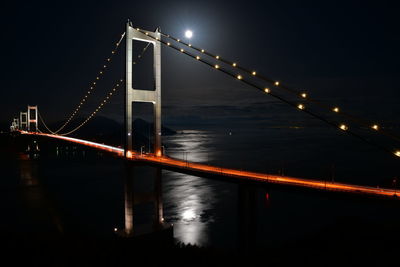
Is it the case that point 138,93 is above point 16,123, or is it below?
above

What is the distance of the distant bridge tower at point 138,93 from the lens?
91.6ft

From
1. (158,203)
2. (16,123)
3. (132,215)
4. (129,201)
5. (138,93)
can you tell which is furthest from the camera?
(16,123)

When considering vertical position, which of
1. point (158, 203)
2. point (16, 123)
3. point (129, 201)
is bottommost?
point (158, 203)

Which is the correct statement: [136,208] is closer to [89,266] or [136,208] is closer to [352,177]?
[89,266]

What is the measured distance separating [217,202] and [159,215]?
17644 mm

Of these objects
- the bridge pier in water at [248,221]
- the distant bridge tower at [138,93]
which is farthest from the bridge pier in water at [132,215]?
the bridge pier in water at [248,221]

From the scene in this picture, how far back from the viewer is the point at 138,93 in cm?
2886

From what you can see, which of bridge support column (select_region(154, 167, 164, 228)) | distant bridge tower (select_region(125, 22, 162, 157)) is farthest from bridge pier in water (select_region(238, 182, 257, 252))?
distant bridge tower (select_region(125, 22, 162, 157))

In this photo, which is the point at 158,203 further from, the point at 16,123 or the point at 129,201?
the point at 16,123

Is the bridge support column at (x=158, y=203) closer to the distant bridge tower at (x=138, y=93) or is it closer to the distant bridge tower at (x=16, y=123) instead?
the distant bridge tower at (x=138, y=93)

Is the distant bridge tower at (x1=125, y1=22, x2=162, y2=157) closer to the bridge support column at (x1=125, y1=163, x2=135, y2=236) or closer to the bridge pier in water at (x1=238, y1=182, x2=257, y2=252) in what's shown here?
the bridge support column at (x1=125, y1=163, x2=135, y2=236)

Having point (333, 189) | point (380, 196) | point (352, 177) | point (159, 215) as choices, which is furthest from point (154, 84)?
point (352, 177)

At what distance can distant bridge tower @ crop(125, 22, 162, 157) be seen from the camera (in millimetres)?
27922

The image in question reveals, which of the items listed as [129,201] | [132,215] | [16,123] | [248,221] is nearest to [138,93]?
[129,201]
